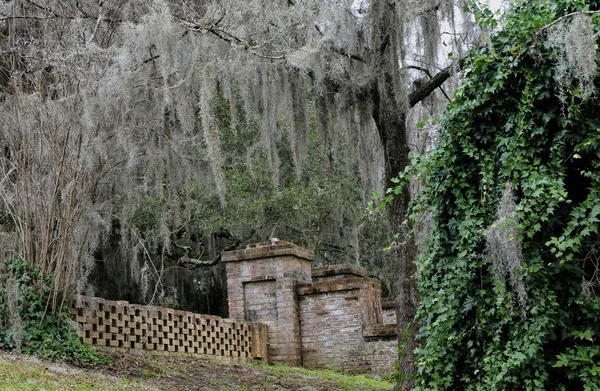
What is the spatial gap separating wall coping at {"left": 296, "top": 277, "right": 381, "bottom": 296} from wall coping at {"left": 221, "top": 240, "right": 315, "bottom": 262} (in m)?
0.50

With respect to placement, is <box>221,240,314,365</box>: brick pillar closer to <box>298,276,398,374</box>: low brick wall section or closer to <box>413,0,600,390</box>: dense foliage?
<box>298,276,398,374</box>: low brick wall section

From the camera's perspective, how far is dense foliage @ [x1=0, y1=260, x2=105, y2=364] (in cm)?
800

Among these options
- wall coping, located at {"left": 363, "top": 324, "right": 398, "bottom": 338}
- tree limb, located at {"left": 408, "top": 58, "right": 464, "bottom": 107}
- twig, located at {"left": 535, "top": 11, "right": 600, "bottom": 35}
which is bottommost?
wall coping, located at {"left": 363, "top": 324, "right": 398, "bottom": 338}

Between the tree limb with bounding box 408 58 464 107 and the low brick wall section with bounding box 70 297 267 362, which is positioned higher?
the tree limb with bounding box 408 58 464 107

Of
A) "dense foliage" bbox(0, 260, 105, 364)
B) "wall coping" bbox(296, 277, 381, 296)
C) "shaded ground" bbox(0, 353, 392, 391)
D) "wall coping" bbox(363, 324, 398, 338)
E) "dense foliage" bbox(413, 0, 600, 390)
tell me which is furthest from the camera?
"wall coping" bbox(296, 277, 381, 296)

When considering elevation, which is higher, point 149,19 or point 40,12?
point 40,12

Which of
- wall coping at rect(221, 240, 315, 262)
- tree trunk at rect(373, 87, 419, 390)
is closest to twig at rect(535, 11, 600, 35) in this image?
tree trunk at rect(373, 87, 419, 390)

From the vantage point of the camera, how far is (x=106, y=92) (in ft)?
29.7

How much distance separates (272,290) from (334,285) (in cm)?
93

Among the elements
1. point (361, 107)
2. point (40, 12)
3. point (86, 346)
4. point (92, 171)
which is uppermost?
point (40, 12)

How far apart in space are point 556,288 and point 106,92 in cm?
567

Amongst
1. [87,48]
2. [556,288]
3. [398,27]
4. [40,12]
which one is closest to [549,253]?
[556,288]

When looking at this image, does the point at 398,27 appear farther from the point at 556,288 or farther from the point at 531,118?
the point at 556,288

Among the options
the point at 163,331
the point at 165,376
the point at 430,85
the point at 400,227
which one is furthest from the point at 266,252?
the point at 165,376
